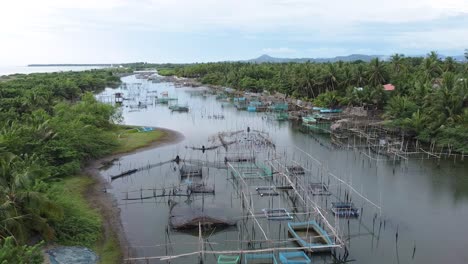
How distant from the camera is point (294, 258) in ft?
60.0

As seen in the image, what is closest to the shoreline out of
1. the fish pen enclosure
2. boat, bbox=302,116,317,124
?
the fish pen enclosure

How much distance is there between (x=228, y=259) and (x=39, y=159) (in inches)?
622

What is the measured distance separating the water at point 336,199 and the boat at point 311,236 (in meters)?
0.52

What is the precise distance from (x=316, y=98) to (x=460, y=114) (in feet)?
84.4

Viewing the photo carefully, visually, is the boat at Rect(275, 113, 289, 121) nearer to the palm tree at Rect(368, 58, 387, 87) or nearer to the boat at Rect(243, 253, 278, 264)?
the palm tree at Rect(368, 58, 387, 87)

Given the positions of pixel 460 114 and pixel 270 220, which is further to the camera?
pixel 460 114

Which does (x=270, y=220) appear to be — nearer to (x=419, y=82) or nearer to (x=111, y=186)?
(x=111, y=186)

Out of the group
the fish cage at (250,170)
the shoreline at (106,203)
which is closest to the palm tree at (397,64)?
the fish cage at (250,170)

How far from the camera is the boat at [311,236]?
19.1 meters

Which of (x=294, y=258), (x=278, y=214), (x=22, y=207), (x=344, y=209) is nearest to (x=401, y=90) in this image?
(x=344, y=209)

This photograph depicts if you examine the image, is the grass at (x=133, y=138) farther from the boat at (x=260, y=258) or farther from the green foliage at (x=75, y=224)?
the boat at (x=260, y=258)

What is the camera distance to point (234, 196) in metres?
27.1

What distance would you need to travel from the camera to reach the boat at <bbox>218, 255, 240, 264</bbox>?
1789 centimetres

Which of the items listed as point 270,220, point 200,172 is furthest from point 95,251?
point 200,172
